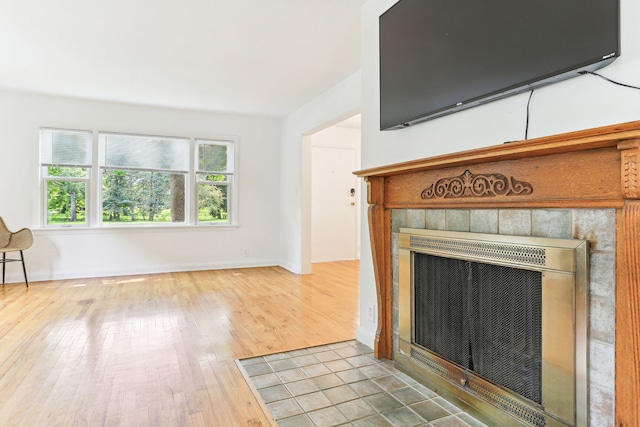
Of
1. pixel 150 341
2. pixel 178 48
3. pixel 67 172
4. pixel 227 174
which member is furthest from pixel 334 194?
pixel 150 341

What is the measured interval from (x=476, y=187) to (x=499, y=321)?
0.61 m

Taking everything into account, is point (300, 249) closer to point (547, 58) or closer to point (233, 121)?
point (233, 121)

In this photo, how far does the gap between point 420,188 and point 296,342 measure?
1472 mm

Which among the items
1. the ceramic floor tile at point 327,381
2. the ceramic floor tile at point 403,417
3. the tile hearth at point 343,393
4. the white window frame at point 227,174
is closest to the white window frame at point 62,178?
the white window frame at point 227,174

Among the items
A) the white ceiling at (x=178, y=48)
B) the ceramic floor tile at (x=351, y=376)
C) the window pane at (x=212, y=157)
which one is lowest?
the ceramic floor tile at (x=351, y=376)

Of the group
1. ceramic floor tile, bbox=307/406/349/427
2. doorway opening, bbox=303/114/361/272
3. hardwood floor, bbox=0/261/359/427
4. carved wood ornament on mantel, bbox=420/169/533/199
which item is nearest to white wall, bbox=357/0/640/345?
carved wood ornament on mantel, bbox=420/169/533/199

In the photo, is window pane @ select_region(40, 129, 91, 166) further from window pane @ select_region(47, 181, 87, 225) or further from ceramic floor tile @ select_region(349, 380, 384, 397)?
ceramic floor tile @ select_region(349, 380, 384, 397)

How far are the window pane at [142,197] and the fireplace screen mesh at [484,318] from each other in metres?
4.53

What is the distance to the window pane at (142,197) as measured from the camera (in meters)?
5.28

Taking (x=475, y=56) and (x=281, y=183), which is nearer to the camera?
(x=475, y=56)

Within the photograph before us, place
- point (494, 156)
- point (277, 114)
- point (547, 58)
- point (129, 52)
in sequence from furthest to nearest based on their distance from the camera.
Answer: point (277, 114), point (129, 52), point (494, 156), point (547, 58)

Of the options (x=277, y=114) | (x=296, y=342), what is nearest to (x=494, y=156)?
(x=296, y=342)

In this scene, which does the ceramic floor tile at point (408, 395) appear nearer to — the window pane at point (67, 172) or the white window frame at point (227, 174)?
the white window frame at point (227, 174)

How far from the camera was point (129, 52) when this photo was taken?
11.3ft
